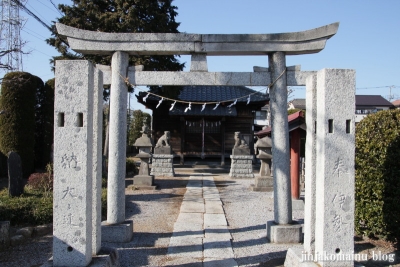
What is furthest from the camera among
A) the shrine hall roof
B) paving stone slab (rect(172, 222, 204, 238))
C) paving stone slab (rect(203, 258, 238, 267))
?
the shrine hall roof

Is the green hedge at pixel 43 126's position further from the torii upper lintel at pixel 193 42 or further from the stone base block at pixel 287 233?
the stone base block at pixel 287 233

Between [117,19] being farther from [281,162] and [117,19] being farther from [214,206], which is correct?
[281,162]

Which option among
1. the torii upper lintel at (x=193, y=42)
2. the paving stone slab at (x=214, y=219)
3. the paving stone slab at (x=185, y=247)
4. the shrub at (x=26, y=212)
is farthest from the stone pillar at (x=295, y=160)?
the shrub at (x=26, y=212)

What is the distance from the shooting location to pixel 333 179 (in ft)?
13.4

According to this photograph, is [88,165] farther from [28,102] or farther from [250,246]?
[28,102]

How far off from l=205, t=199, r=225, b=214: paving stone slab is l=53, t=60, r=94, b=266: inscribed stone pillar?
492cm

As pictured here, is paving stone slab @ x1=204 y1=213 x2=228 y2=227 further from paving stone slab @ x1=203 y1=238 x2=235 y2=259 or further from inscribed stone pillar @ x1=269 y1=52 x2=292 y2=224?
inscribed stone pillar @ x1=269 y1=52 x2=292 y2=224

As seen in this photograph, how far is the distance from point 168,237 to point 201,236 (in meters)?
0.68

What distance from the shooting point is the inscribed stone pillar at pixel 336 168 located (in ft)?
13.3

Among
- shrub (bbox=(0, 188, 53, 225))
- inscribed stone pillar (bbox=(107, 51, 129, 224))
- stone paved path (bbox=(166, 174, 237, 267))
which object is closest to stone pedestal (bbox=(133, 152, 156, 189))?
stone paved path (bbox=(166, 174, 237, 267))

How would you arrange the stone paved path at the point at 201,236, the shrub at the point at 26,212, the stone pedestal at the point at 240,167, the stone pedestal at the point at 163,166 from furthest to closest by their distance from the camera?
the stone pedestal at the point at 240,167
the stone pedestal at the point at 163,166
the shrub at the point at 26,212
the stone paved path at the point at 201,236

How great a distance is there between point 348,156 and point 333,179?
37 cm

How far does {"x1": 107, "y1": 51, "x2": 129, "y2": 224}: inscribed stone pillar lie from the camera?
234 inches

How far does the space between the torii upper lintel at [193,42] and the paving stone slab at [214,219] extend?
3.94 meters
